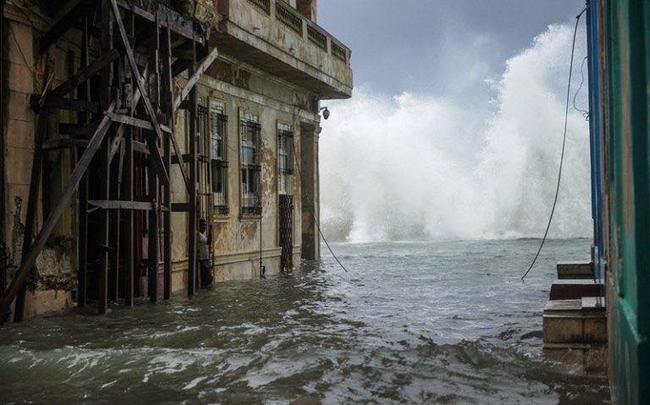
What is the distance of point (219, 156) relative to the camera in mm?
14398

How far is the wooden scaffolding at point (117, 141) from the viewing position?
28.2 feet

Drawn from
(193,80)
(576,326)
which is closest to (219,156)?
(193,80)

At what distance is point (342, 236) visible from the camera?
152 feet

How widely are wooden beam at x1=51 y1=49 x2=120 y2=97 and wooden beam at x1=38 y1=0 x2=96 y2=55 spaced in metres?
0.82

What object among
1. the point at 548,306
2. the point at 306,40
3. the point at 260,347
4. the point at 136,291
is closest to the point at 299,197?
the point at 306,40

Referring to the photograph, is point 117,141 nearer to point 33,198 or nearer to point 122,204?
point 122,204

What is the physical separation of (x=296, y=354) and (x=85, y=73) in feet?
16.1

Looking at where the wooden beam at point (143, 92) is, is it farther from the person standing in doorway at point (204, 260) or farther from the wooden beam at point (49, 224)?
the person standing in doorway at point (204, 260)

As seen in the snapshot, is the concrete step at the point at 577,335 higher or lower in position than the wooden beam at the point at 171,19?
lower

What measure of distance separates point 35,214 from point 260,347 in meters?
4.07

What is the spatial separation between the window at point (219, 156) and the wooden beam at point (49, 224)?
5.53 metres

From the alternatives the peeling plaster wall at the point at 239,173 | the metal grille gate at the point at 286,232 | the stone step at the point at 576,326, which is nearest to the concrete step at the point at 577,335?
the stone step at the point at 576,326

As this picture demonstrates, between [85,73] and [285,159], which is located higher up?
[85,73]

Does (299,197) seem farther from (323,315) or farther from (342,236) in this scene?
(342,236)
